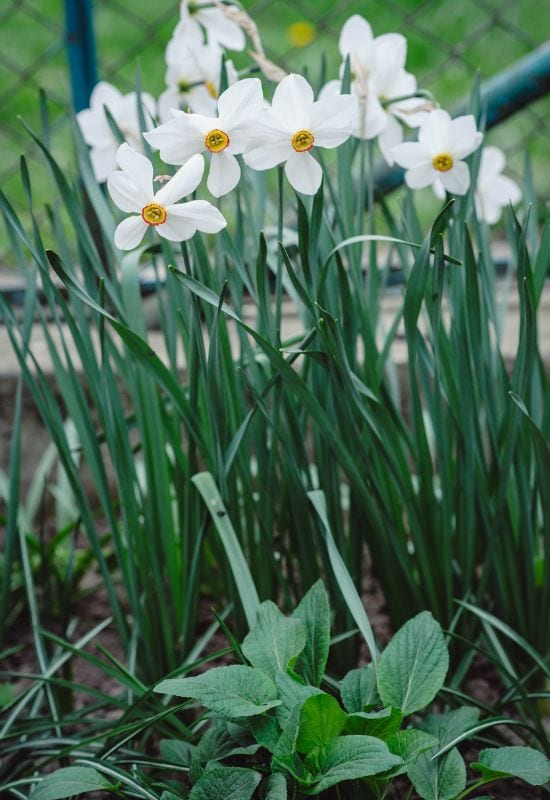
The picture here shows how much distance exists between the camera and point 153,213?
745 millimetres

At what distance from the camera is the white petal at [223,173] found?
795mm

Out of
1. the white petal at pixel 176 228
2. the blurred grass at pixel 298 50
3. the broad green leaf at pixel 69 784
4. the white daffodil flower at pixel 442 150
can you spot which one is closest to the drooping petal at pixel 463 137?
the white daffodil flower at pixel 442 150

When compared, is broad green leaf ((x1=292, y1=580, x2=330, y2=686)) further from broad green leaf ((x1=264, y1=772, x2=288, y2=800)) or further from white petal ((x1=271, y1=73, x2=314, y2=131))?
white petal ((x1=271, y1=73, x2=314, y2=131))

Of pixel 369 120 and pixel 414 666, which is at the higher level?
pixel 369 120

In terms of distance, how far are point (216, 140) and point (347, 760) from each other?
53cm

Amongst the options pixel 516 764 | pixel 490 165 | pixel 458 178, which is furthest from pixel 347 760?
pixel 490 165

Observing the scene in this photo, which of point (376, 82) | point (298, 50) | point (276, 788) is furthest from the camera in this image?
point (298, 50)

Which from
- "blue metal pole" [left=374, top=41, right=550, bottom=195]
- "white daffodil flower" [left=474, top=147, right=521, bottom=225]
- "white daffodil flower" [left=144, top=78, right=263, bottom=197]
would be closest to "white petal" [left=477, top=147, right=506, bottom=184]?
"white daffodil flower" [left=474, top=147, right=521, bottom=225]

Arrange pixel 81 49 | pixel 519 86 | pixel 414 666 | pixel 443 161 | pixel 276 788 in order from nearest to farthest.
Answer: pixel 276 788, pixel 414 666, pixel 443 161, pixel 519 86, pixel 81 49

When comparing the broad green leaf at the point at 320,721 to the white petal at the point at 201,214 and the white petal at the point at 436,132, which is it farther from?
A: the white petal at the point at 436,132

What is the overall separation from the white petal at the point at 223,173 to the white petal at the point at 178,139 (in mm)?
18

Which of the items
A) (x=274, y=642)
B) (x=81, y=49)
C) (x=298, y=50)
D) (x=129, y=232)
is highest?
(x=298, y=50)

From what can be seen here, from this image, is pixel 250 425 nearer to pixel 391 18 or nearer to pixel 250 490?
pixel 250 490

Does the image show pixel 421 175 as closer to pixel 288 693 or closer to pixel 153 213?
pixel 153 213
